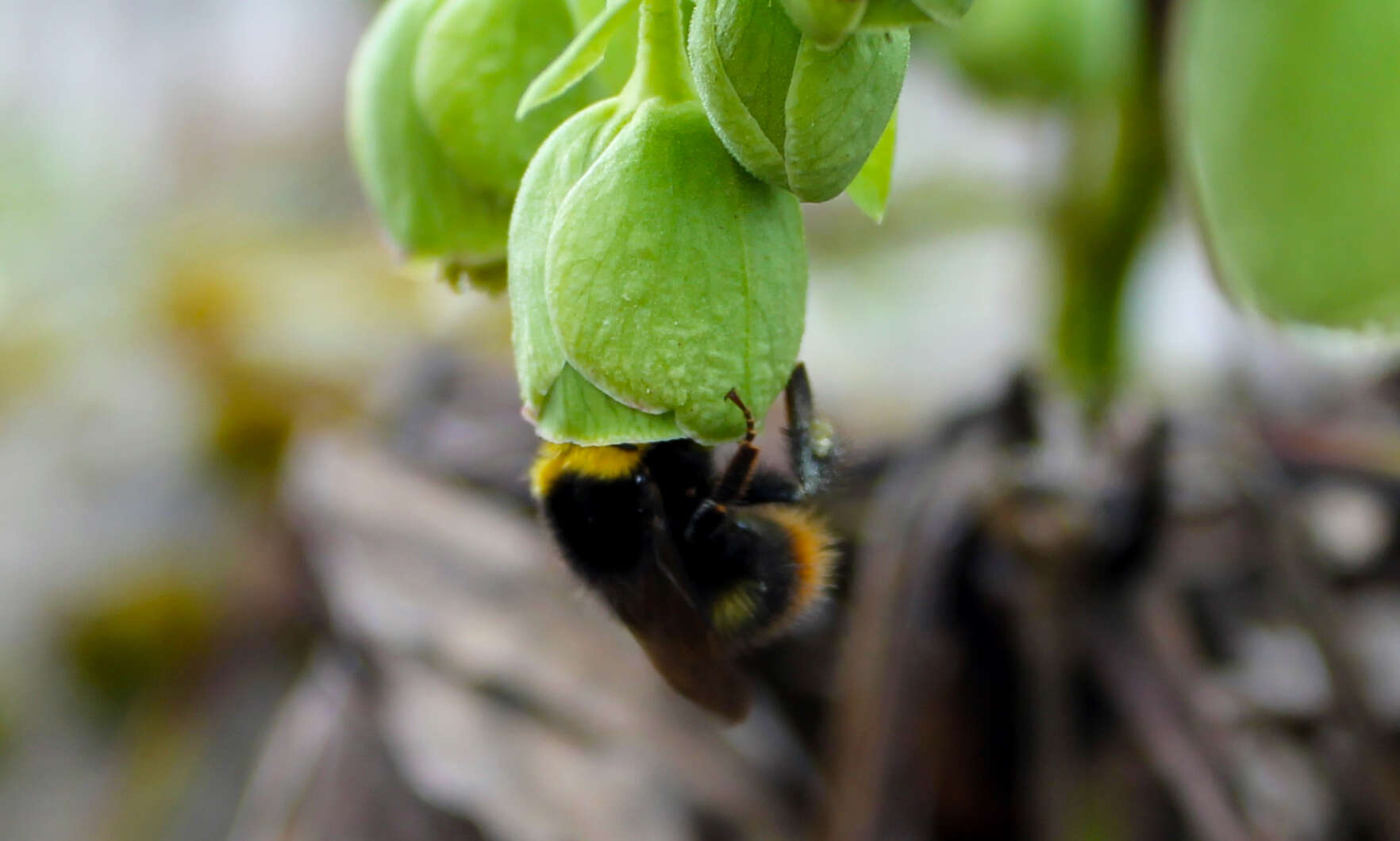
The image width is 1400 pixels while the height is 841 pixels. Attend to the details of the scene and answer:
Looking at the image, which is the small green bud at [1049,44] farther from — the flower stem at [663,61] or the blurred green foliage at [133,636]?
the blurred green foliage at [133,636]

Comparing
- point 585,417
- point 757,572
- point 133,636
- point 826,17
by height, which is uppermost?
point 826,17

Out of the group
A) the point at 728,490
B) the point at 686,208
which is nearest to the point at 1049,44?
the point at 728,490

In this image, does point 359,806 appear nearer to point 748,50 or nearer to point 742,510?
point 742,510

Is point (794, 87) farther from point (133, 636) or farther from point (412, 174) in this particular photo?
point (133, 636)

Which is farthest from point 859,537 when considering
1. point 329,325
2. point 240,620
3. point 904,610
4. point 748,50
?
point 329,325

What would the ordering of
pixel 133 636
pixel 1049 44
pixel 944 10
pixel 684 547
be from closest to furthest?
1. pixel 944 10
2. pixel 684 547
3. pixel 1049 44
4. pixel 133 636

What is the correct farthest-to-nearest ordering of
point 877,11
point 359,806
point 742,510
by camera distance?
point 359,806 → point 742,510 → point 877,11

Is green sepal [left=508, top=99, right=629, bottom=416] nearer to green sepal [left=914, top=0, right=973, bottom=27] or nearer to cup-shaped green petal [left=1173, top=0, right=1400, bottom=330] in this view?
green sepal [left=914, top=0, right=973, bottom=27]

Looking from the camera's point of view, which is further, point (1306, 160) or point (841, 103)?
point (1306, 160)
